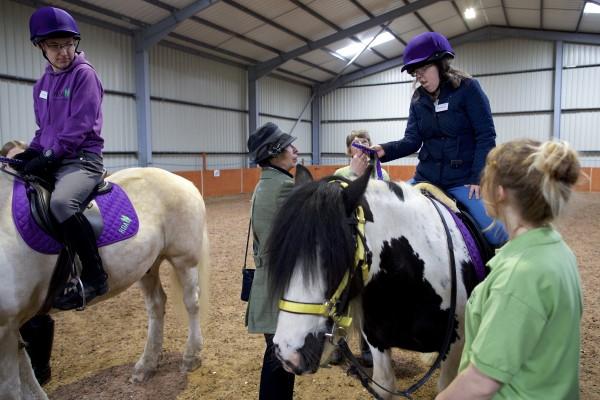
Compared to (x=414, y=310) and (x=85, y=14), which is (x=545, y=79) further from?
(x=414, y=310)

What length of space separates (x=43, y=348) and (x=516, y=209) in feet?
10.6

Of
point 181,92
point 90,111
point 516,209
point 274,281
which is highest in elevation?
point 181,92

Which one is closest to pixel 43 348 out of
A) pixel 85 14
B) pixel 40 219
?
pixel 40 219

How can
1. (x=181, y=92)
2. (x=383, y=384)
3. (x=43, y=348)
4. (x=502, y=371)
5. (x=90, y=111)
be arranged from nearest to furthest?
(x=502, y=371) → (x=383, y=384) → (x=90, y=111) → (x=43, y=348) → (x=181, y=92)

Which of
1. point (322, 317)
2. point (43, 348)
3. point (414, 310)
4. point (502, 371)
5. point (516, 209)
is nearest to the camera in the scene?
point (502, 371)

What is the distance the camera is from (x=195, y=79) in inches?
562

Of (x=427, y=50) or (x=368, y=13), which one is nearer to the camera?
(x=427, y=50)

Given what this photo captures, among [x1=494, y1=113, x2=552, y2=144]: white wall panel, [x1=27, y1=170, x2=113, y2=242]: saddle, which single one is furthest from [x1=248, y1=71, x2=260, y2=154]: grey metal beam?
[x1=27, y1=170, x2=113, y2=242]: saddle

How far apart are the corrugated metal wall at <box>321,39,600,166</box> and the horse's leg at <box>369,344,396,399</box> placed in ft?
53.7

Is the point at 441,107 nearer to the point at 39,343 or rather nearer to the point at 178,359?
the point at 178,359

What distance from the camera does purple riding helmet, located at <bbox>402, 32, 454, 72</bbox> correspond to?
2039 millimetres

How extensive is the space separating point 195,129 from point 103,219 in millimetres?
12593

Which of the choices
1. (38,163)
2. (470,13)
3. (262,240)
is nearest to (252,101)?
(470,13)

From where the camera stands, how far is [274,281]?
4.26 ft
